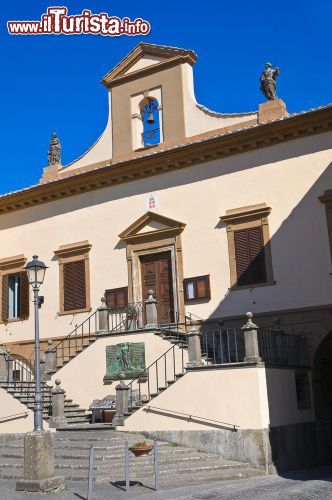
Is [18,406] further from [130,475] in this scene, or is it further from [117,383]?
[130,475]

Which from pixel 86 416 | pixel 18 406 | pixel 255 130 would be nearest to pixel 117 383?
pixel 86 416

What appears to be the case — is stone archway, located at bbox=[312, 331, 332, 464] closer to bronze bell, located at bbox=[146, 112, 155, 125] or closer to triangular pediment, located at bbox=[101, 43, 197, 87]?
bronze bell, located at bbox=[146, 112, 155, 125]

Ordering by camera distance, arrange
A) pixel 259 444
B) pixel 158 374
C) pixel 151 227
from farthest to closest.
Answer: pixel 151 227 < pixel 158 374 < pixel 259 444

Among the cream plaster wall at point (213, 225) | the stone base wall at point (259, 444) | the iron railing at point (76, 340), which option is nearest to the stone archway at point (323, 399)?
the stone base wall at point (259, 444)

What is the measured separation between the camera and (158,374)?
701 inches

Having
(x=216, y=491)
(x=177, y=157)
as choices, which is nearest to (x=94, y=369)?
(x=177, y=157)

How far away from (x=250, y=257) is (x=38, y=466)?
967 centimetres

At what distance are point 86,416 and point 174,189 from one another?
7588mm

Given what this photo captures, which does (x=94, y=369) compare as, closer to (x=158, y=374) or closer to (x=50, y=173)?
(x=158, y=374)

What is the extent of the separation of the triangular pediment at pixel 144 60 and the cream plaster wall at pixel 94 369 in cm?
953

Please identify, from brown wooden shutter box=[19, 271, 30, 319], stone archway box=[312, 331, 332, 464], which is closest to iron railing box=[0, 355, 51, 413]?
brown wooden shutter box=[19, 271, 30, 319]

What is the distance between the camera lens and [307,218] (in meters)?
18.5

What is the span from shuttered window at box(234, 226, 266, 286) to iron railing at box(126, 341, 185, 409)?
10.1ft

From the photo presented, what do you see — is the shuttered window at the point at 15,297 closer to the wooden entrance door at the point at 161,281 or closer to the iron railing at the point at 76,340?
the iron railing at the point at 76,340
